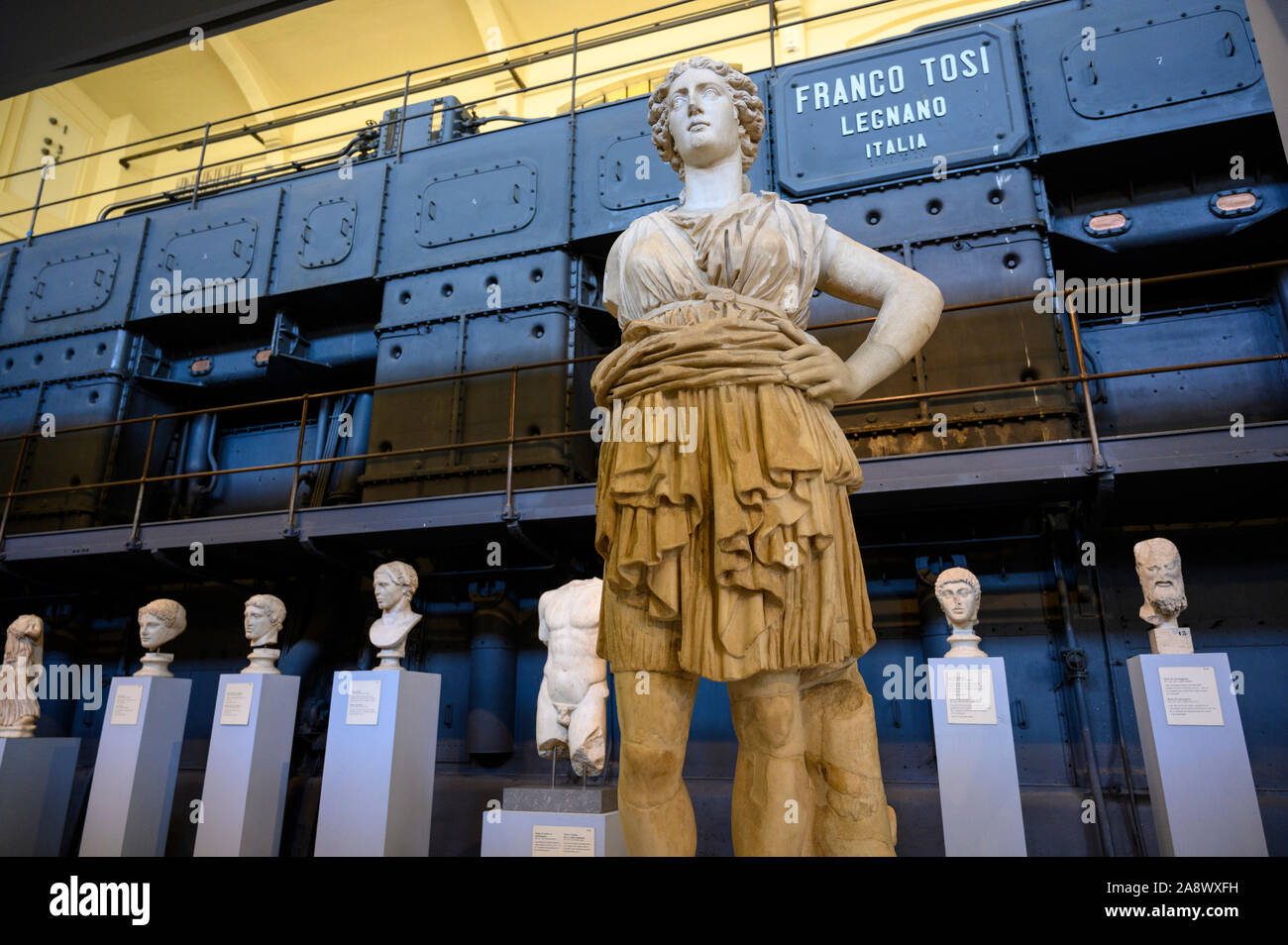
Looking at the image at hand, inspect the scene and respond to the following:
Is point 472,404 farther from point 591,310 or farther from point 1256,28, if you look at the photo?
point 1256,28

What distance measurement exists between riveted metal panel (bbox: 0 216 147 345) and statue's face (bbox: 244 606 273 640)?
5.13 m

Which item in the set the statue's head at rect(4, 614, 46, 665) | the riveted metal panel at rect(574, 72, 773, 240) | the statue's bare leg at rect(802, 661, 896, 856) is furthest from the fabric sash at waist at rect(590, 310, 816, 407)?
the statue's head at rect(4, 614, 46, 665)

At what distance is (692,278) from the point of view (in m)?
1.66

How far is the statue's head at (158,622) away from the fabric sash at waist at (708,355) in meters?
5.96

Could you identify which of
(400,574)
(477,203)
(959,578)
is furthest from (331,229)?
(959,578)

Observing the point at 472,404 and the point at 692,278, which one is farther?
the point at 472,404

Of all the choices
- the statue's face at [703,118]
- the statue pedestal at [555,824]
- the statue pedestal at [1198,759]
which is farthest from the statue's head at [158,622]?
the statue pedestal at [1198,759]

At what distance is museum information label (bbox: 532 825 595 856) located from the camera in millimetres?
3971

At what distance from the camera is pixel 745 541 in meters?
1.41

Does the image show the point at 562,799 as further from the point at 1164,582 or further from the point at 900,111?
the point at 900,111

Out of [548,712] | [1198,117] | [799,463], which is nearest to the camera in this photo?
[799,463]

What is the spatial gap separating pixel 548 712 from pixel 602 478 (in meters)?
3.29

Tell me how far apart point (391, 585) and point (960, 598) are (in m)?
3.75
